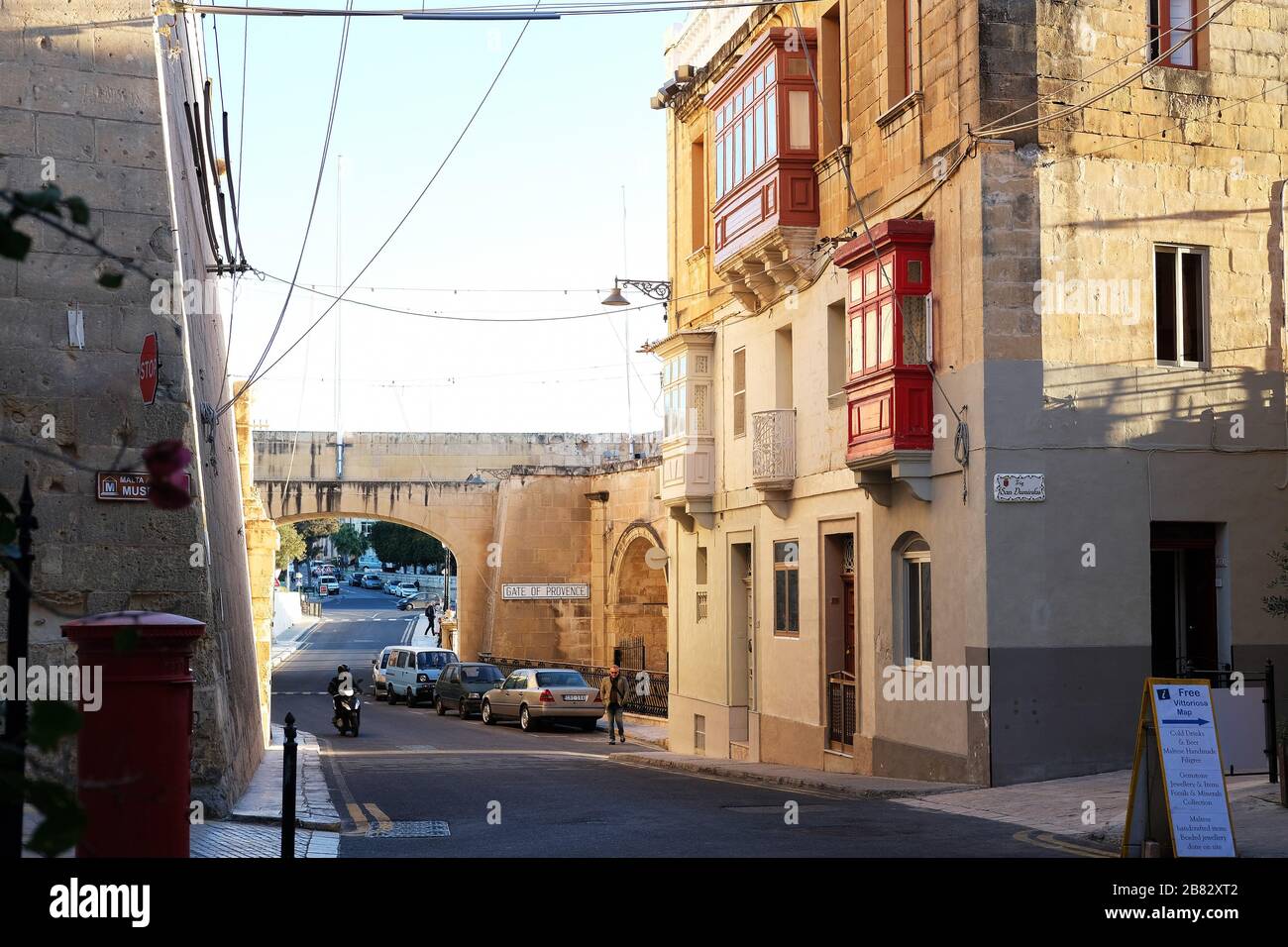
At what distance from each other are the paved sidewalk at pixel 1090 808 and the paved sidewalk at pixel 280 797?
6.17 m

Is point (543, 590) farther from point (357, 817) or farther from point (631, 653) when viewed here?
point (357, 817)

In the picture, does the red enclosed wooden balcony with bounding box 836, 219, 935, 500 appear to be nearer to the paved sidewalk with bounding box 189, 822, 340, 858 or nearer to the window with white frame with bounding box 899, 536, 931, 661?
the window with white frame with bounding box 899, 536, 931, 661

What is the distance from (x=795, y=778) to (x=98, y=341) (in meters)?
10.6

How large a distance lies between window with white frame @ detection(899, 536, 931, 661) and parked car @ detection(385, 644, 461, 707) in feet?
83.8

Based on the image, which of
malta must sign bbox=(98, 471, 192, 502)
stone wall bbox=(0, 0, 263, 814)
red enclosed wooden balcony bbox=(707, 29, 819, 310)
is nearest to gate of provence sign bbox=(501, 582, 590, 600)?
red enclosed wooden balcony bbox=(707, 29, 819, 310)

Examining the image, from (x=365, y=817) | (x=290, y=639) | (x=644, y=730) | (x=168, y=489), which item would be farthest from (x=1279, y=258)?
(x=290, y=639)

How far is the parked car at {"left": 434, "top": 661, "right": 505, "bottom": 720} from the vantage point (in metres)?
37.0

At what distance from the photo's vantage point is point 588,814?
14.3m

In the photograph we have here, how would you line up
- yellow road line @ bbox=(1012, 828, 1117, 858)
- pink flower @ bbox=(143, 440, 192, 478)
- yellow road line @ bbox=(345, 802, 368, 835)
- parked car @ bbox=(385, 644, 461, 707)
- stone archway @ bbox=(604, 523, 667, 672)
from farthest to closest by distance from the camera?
1. stone archway @ bbox=(604, 523, 667, 672)
2. parked car @ bbox=(385, 644, 461, 707)
3. yellow road line @ bbox=(345, 802, 368, 835)
4. yellow road line @ bbox=(1012, 828, 1117, 858)
5. pink flower @ bbox=(143, 440, 192, 478)

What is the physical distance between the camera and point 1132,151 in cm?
1725

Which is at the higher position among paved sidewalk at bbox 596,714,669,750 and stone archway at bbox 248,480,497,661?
stone archway at bbox 248,480,497,661

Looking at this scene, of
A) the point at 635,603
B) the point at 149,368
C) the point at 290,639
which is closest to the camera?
the point at 149,368

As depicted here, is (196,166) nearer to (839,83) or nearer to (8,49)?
(8,49)

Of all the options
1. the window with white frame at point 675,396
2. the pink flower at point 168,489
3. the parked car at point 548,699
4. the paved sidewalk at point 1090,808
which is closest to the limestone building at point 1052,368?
the paved sidewalk at point 1090,808
